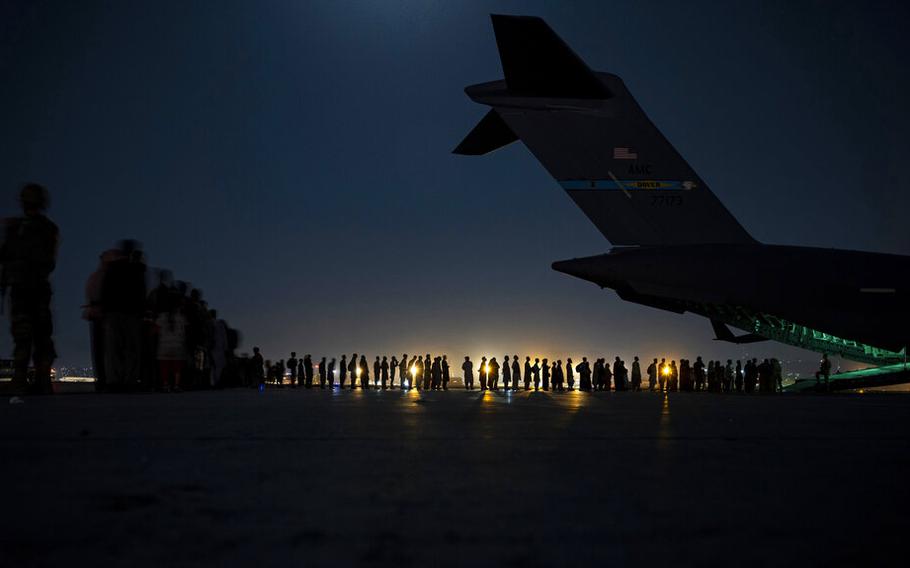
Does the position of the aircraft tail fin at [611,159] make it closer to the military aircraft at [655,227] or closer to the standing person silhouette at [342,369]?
the military aircraft at [655,227]

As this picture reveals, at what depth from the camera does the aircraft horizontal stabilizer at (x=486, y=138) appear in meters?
9.66

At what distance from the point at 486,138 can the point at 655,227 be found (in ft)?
8.92

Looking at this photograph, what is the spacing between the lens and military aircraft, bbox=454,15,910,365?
9.09 metres

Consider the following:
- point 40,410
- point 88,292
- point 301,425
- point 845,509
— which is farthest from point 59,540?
point 88,292

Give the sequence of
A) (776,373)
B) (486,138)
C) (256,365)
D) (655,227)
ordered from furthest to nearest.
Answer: (776,373)
(256,365)
(486,138)
(655,227)

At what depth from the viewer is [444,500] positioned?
139cm

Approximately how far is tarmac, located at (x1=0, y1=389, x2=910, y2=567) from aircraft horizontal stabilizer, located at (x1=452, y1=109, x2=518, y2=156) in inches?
292

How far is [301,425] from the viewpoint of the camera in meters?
3.30

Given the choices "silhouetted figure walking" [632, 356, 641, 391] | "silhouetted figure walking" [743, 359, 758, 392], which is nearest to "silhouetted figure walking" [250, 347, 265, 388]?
"silhouetted figure walking" [632, 356, 641, 391]

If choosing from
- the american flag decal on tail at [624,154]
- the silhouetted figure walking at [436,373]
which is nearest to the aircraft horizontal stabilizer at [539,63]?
the american flag decal on tail at [624,154]

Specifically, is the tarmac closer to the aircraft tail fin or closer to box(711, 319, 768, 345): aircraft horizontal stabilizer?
the aircraft tail fin

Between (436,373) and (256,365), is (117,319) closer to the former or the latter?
(256,365)

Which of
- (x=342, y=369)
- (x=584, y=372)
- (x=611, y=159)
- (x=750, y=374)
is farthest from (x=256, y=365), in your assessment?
(x=750, y=374)

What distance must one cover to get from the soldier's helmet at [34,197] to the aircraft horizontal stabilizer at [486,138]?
210 inches
